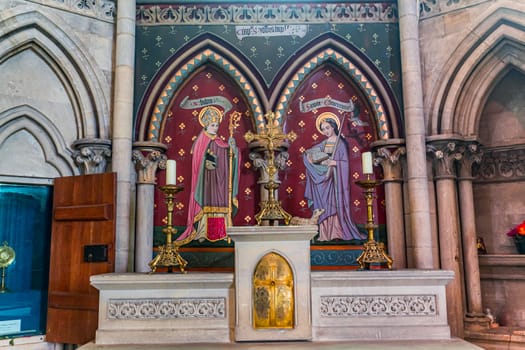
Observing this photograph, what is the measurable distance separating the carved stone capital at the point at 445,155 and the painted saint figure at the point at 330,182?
1229mm

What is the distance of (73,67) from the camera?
6758mm

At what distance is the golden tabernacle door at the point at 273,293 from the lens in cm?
482

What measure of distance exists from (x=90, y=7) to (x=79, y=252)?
3477 millimetres

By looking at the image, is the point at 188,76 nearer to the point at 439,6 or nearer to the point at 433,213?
the point at 439,6

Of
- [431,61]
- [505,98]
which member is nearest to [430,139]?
[431,61]

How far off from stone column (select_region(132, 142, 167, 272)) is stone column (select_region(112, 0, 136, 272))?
0.54 ft

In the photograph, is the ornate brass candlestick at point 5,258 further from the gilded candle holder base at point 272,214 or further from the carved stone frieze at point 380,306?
the carved stone frieze at point 380,306

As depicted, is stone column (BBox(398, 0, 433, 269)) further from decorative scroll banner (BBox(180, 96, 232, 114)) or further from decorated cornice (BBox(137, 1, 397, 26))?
decorative scroll banner (BBox(180, 96, 232, 114))

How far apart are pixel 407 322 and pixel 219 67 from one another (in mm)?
4493

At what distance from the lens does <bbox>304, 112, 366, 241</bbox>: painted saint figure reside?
6945mm

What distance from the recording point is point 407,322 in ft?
15.9

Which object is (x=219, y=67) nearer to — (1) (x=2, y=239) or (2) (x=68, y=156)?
(2) (x=68, y=156)

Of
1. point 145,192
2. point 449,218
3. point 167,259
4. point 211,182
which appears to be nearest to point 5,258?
point 145,192

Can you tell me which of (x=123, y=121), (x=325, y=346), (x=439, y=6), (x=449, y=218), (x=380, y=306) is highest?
(x=439, y=6)
